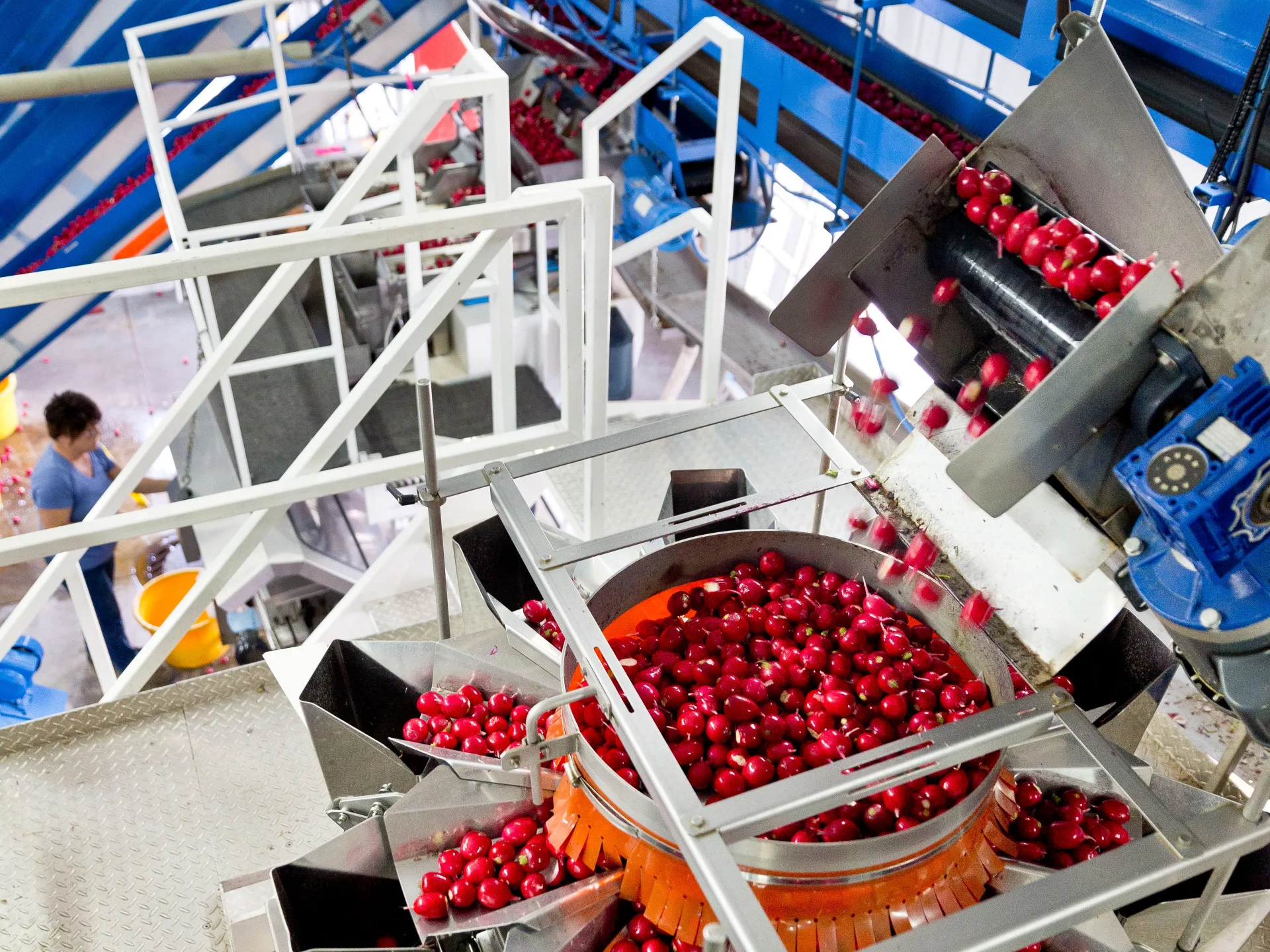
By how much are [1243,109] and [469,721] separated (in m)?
2.24

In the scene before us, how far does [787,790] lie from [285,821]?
5.67ft

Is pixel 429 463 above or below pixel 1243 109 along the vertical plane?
above

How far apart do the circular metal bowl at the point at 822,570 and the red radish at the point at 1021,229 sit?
2.62ft

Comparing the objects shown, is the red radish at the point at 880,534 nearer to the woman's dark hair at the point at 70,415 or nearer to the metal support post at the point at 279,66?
the woman's dark hair at the point at 70,415

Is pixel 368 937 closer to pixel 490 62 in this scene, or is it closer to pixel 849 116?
pixel 490 62

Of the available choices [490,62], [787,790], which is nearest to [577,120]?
[490,62]

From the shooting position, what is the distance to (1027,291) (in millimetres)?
1754

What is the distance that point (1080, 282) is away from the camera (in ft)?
5.33

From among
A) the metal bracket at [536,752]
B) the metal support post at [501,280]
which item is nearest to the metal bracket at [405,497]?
the metal bracket at [536,752]

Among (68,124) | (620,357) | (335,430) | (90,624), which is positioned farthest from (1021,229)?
(68,124)

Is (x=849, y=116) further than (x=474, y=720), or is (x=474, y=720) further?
(x=849, y=116)

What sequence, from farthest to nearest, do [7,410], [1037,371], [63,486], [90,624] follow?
[7,410] → [63,486] → [90,624] → [1037,371]

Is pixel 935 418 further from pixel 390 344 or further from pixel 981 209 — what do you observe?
pixel 390 344

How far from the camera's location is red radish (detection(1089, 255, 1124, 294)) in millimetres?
1599
